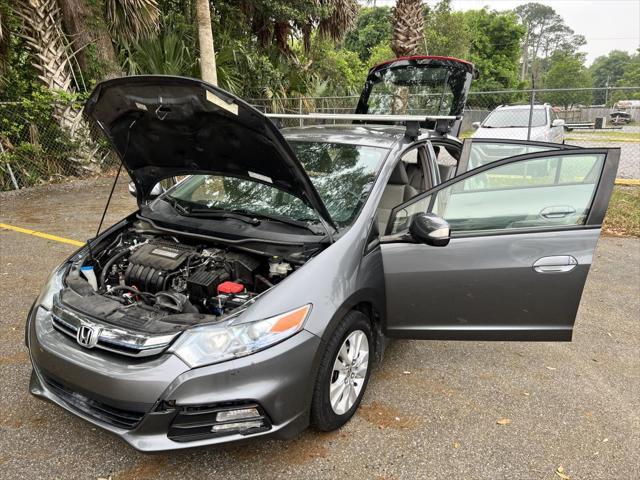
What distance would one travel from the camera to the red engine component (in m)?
2.54

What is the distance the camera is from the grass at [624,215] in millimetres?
6695

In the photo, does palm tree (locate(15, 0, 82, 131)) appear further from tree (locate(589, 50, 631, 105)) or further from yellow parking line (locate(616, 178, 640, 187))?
tree (locate(589, 50, 631, 105))

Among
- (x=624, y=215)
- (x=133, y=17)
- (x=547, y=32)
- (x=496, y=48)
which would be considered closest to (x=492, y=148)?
(x=624, y=215)

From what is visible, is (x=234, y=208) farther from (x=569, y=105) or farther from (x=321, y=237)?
(x=569, y=105)

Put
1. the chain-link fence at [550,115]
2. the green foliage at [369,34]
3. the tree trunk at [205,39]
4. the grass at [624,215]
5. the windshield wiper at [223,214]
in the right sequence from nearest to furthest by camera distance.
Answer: the windshield wiper at [223,214]
the grass at [624,215]
the tree trunk at [205,39]
the chain-link fence at [550,115]
the green foliage at [369,34]

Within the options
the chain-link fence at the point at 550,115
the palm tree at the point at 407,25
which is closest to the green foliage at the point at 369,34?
the chain-link fence at the point at 550,115

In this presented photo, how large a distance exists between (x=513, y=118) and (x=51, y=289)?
10705 millimetres

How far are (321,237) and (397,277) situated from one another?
21.2 inches

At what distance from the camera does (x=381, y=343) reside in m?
3.05

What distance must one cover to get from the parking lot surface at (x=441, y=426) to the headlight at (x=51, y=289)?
25.6 inches

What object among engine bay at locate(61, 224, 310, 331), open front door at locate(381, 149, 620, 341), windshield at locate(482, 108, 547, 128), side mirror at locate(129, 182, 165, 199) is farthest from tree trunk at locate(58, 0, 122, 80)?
open front door at locate(381, 149, 620, 341)

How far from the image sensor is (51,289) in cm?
270

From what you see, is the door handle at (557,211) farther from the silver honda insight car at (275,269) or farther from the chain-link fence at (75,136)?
the chain-link fence at (75,136)

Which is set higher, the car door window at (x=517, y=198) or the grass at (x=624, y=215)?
the car door window at (x=517, y=198)
